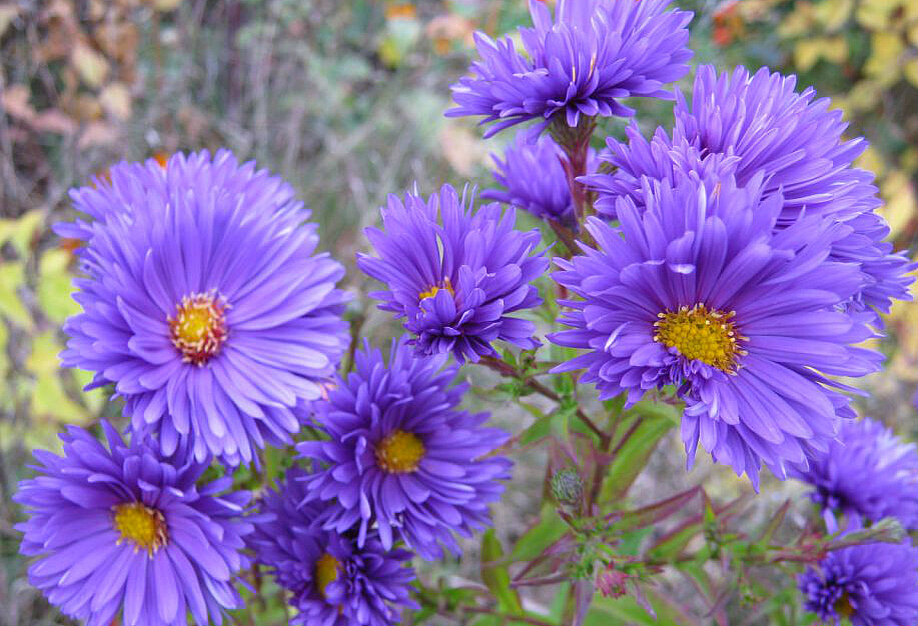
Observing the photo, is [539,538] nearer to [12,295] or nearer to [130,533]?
[130,533]

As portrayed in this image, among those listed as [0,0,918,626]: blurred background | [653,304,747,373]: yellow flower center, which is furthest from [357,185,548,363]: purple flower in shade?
[0,0,918,626]: blurred background

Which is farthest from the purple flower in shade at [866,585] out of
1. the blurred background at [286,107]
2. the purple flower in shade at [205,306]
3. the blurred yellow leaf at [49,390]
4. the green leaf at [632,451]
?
the blurred yellow leaf at [49,390]

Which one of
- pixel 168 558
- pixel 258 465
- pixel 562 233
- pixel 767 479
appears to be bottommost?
pixel 168 558

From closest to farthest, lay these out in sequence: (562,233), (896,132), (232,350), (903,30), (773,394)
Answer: (773,394) → (562,233) → (232,350) → (903,30) → (896,132)

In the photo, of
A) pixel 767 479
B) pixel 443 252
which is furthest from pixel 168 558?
pixel 767 479

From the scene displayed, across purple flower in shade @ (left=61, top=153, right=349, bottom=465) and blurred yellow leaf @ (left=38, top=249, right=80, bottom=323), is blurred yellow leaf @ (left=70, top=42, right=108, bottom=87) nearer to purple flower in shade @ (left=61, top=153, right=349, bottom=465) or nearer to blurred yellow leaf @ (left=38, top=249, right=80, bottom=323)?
blurred yellow leaf @ (left=38, top=249, right=80, bottom=323)

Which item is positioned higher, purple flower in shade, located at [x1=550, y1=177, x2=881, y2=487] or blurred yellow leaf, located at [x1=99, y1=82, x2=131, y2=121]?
blurred yellow leaf, located at [x1=99, y1=82, x2=131, y2=121]

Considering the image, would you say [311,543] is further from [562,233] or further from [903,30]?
[903,30]

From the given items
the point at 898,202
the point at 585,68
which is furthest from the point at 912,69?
the point at 585,68
